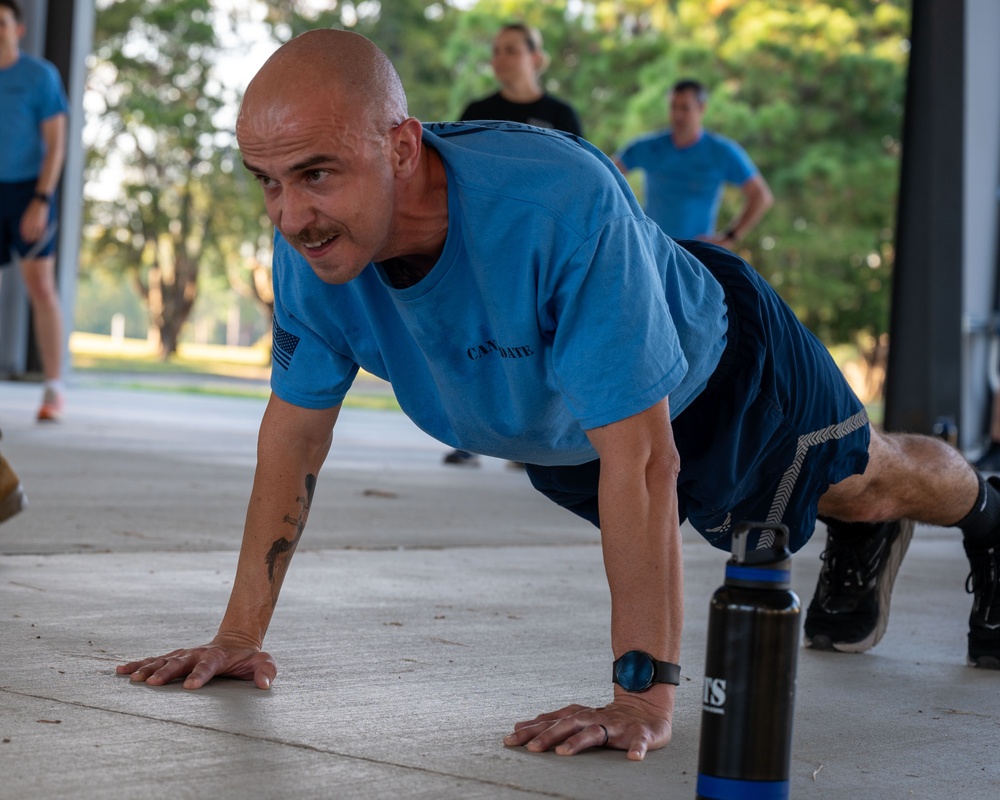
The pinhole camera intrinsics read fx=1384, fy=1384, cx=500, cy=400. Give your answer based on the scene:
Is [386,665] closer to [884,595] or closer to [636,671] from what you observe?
[636,671]

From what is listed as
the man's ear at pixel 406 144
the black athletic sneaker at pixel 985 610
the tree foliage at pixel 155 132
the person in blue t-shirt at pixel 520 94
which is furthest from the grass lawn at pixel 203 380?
the man's ear at pixel 406 144

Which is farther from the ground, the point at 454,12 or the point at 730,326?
the point at 454,12

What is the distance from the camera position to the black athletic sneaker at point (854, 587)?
3.05 metres

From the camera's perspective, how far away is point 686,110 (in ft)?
26.1

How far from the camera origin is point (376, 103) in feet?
6.63

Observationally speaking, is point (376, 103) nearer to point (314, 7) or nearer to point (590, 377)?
point (590, 377)

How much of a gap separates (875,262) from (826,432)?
24.3 metres

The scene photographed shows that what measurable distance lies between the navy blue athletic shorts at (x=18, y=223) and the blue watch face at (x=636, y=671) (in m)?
5.99

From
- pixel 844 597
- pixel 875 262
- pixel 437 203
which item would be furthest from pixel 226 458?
pixel 875 262

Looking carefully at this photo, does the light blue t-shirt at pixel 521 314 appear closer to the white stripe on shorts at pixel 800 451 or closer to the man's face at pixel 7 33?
the white stripe on shorts at pixel 800 451

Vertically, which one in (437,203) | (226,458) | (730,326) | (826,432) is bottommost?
(226,458)

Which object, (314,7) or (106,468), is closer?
(106,468)

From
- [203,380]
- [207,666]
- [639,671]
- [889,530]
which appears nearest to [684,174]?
[889,530]

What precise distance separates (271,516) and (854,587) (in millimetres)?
1358
